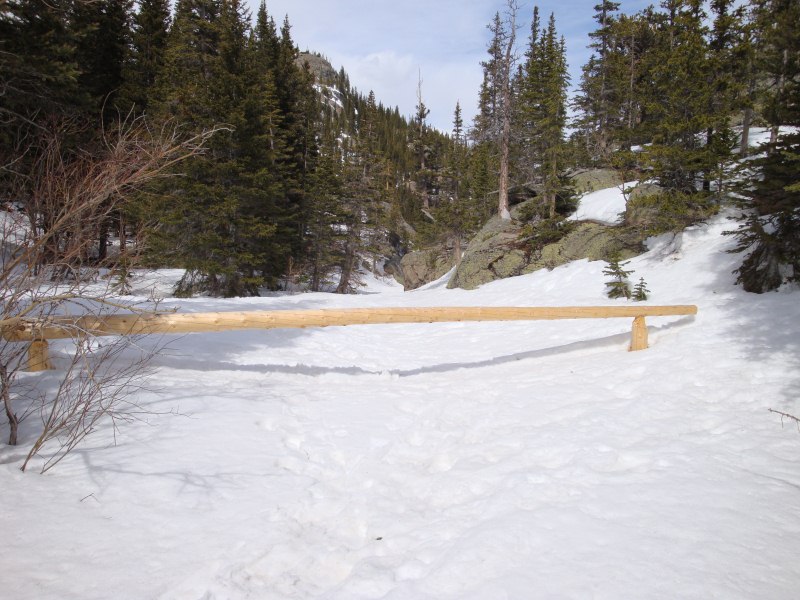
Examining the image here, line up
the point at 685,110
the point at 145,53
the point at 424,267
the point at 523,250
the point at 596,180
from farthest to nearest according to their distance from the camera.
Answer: the point at 424,267, the point at 145,53, the point at 596,180, the point at 523,250, the point at 685,110

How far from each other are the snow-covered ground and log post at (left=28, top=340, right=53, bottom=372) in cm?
114

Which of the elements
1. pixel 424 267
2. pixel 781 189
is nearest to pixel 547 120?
pixel 781 189

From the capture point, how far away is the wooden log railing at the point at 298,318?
14.7 ft

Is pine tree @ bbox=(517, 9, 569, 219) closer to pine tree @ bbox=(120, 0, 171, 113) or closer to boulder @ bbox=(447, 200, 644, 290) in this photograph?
boulder @ bbox=(447, 200, 644, 290)

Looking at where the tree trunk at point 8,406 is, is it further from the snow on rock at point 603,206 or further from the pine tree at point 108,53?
the pine tree at point 108,53

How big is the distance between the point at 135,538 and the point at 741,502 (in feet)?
14.1

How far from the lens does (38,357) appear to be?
449 cm

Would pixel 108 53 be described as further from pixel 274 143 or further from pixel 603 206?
pixel 603 206

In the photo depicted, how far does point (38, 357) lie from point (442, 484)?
4.71 meters

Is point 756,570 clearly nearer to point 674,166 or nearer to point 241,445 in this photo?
point 241,445

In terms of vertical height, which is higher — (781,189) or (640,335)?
(781,189)

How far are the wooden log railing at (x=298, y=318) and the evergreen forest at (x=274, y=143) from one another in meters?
1.02

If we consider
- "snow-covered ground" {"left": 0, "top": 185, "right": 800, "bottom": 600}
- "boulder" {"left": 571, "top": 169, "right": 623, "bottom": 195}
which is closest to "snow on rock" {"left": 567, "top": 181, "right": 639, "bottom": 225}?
"boulder" {"left": 571, "top": 169, "right": 623, "bottom": 195}

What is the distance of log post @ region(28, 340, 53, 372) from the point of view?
175 inches
